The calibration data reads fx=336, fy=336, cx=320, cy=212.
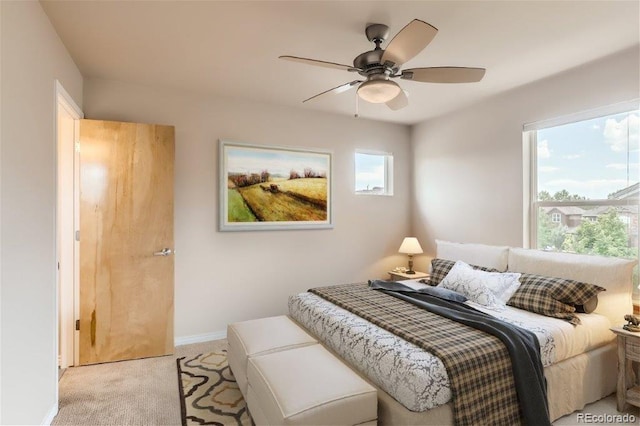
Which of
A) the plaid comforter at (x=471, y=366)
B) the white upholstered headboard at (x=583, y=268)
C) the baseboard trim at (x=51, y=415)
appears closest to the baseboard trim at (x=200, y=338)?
the baseboard trim at (x=51, y=415)

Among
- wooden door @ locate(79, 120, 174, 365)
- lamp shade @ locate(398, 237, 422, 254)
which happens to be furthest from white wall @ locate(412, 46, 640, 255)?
wooden door @ locate(79, 120, 174, 365)

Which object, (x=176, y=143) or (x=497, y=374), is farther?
(x=176, y=143)

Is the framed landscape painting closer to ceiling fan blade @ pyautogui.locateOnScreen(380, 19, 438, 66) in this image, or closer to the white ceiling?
the white ceiling

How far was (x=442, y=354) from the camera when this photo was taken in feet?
5.90

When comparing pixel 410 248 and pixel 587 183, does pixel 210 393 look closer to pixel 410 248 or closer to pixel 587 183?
pixel 410 248

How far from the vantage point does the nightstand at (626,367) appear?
2275 mm

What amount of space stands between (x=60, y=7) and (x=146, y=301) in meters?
2.40

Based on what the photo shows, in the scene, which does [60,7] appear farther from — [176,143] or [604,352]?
[604,352]

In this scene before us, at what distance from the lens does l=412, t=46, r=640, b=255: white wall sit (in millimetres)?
2875

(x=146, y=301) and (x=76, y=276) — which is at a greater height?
(x=76, y=276)

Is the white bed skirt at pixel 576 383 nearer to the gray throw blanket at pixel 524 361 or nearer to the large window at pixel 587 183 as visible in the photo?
the gray throw blanket at pixel 524 361

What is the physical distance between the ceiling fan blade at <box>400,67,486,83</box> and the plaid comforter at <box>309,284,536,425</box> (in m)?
1.65

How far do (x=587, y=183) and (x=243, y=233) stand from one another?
3428 millimetres

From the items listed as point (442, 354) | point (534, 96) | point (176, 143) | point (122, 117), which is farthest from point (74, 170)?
point (534, 96)
